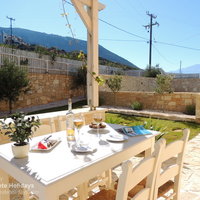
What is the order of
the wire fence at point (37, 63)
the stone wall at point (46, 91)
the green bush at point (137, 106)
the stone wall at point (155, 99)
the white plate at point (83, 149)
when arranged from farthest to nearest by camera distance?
the stone wall at point (46, 91)
the wire fence at point (37, 63)
the green bush at point (137, 106)
the stone wall at point (155, 99)
the white plate at point (83, 149)

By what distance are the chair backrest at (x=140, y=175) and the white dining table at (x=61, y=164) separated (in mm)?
265

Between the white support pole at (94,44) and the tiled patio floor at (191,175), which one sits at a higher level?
the white support pole at (94,44)

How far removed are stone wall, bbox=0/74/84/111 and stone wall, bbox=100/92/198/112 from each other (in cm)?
215

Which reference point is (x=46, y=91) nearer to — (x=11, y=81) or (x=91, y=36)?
(x=11, y=81)

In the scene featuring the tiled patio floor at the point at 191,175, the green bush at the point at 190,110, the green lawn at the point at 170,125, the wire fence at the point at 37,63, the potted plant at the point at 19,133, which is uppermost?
the wire fence at the point at 37,63

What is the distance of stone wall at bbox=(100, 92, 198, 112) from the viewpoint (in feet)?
23.3

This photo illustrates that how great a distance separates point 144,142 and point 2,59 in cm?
753

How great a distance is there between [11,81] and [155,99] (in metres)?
5.80

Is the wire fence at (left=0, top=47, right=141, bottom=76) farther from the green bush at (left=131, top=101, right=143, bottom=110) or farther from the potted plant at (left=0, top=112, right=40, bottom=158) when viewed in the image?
the potted plant at (left=0, top=112, right=40, bottom=158)

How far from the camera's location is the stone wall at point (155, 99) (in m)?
7.10

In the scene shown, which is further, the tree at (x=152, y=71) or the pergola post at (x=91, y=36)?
the tree at (x=152, y=71)

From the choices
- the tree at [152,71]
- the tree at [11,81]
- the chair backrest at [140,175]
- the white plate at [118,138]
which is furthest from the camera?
the tree at [152,71]

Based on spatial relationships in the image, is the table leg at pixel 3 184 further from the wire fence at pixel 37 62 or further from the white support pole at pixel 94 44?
the wire fence at pixel 37 62

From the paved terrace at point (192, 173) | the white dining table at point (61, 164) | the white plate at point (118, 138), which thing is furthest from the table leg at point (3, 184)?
the paved terrace at point (192, 173)
